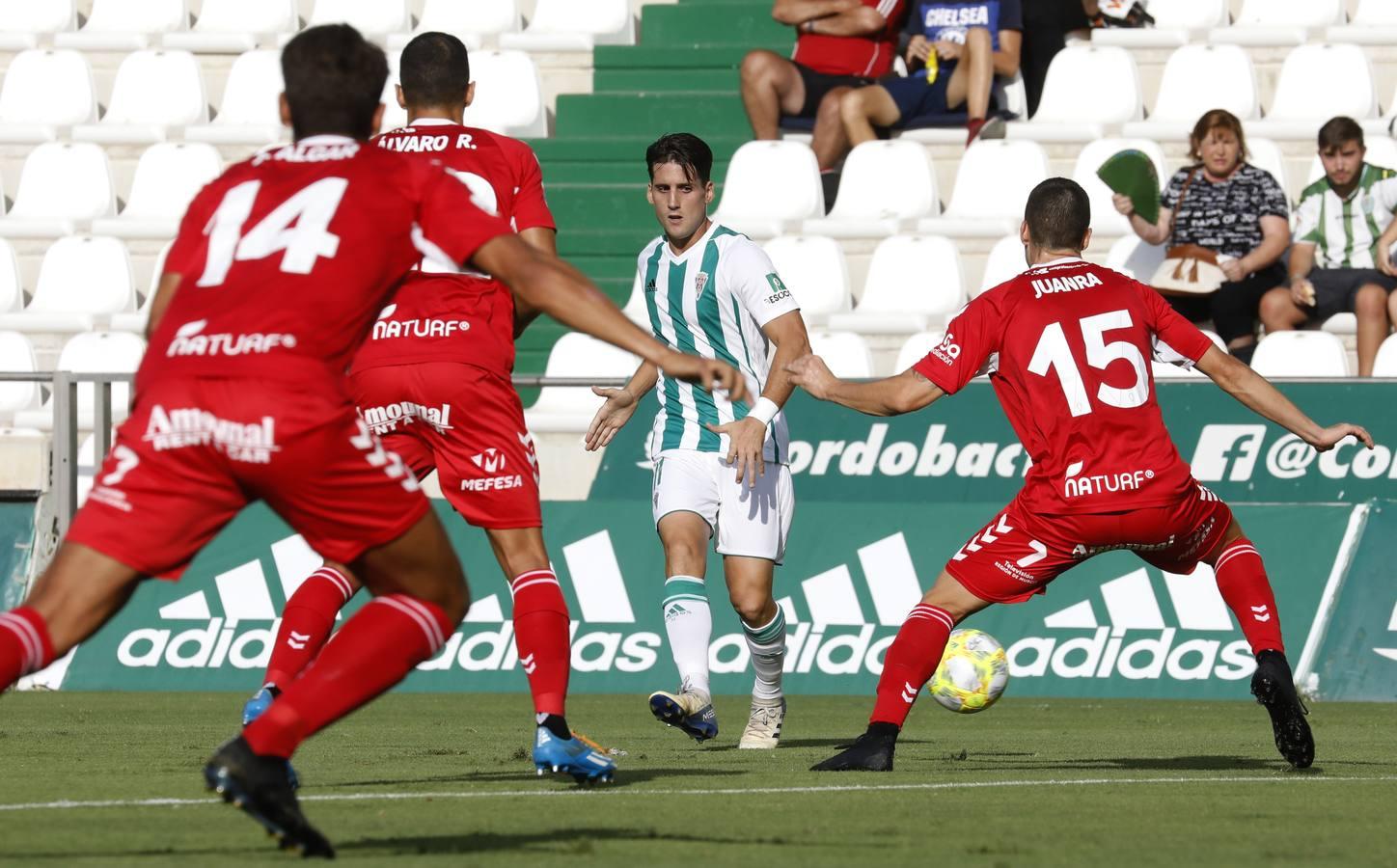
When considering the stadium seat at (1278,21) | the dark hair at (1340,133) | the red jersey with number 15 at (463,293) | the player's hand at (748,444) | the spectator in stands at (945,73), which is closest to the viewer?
the red jersey with number 15 at (463,293)

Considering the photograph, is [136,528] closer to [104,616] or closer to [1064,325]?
[104,616]

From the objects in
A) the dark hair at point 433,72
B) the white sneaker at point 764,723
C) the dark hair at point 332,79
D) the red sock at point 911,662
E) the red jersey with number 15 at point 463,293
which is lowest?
the white sneaker at point 764,723

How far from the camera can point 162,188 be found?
16469 mm

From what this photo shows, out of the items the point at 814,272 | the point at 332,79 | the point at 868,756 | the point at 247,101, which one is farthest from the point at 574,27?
the point at 332,79

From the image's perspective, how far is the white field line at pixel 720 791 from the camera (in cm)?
613

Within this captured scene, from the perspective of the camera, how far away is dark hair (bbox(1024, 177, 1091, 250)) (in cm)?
759

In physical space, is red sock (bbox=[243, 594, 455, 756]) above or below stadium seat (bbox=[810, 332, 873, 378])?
above

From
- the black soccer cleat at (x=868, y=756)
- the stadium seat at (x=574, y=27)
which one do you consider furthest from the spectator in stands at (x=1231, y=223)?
the black soccer cleat at (x=868, y=756)

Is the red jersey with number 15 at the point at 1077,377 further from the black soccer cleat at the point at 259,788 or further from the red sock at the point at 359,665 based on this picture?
the black soccer cleat at the point at 259,788

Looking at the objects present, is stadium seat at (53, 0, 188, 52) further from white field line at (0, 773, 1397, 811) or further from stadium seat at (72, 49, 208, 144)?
white field line at (0, 773, 1397, 811)

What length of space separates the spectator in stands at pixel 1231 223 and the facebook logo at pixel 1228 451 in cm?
142

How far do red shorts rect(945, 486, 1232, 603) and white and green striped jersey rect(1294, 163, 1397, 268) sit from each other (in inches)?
258

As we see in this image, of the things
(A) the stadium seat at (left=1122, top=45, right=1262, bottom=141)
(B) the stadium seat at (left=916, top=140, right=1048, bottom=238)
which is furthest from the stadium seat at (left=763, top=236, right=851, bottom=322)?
(A) the stadium seat at (left=1122, top=45, right=1262, bottom=141)

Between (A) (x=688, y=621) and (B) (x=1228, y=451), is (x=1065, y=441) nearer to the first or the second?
(A) (x=688, y=621)
